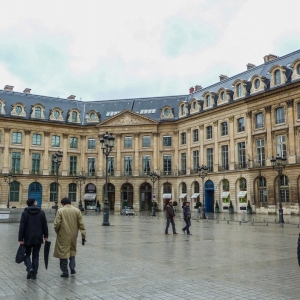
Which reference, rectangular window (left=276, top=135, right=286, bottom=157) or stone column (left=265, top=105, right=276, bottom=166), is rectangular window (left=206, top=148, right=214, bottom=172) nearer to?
stone column (left=265, top=105, right=276, bottom=166)

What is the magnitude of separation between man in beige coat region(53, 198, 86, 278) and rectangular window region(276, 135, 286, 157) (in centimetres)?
3786

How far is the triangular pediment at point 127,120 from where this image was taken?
200 feet

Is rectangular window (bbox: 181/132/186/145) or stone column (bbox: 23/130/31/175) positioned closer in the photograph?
stone column (bbox: 23/130/31/175)

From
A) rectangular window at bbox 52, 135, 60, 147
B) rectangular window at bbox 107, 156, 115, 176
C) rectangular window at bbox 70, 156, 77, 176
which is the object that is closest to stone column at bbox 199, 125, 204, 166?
rectangular window at bbox 107, 156, 115, 176

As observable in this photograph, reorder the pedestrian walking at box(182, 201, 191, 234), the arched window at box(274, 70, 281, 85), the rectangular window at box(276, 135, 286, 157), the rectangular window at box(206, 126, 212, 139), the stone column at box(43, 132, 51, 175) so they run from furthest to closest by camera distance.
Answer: the stone column at box(43, 132, 51, 175), the rectangular window at box(206, 126, 212, 139), the arched window at box(274, 70, 281, 85), the rectangular window at box(276, 135, 286, 157), the pedestrian walking at box(182, 201, 191, 234)

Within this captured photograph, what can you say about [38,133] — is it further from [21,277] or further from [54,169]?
[21,277]

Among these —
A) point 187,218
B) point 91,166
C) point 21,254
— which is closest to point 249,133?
point 91,166

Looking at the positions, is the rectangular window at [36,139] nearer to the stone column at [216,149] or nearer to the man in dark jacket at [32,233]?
the stone column at [216,149]

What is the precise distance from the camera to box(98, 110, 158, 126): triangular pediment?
2404 inches

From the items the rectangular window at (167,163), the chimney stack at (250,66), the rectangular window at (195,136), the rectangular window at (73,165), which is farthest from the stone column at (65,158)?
the chimney stack at (250,66)

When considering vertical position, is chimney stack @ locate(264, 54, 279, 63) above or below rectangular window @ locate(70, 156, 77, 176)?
above

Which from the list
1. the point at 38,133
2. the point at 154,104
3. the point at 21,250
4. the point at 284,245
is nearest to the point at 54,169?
the point at 38,133

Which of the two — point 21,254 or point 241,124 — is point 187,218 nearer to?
point 21,254

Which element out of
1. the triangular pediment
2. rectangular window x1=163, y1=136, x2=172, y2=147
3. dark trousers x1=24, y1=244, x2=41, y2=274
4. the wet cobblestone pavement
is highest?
the triangular pediment
